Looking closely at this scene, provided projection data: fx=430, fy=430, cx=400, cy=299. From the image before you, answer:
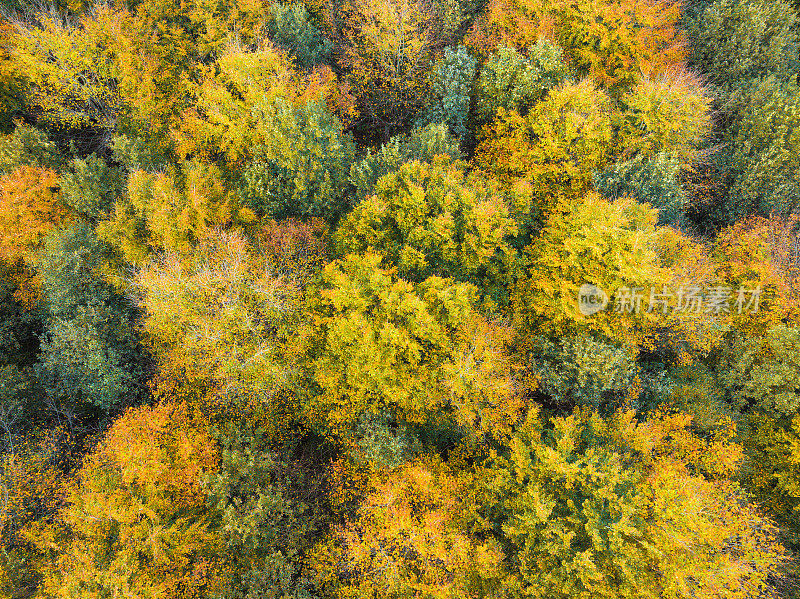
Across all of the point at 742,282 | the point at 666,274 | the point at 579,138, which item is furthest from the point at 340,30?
the point at 742,282

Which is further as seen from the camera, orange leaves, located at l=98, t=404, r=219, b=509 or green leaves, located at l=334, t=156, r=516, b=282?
green leaves, located at l=334, t=156, r=516, b=282

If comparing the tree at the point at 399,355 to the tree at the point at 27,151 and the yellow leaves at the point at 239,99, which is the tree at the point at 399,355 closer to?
the yellow leaves at the point at 239,99

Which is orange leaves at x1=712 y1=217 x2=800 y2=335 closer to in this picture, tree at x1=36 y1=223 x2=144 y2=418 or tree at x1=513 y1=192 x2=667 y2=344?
tree at x1=513 y1=192 x2=667 y2=344

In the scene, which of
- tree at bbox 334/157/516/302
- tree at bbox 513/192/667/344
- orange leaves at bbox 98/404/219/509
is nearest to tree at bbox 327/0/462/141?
tree at bbox 334/157/516/302

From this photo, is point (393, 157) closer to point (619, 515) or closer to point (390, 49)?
point (390, 49)

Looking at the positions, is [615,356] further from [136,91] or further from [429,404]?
[136,91]

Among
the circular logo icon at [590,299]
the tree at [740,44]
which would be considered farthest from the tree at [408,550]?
the tree at [740,44]
